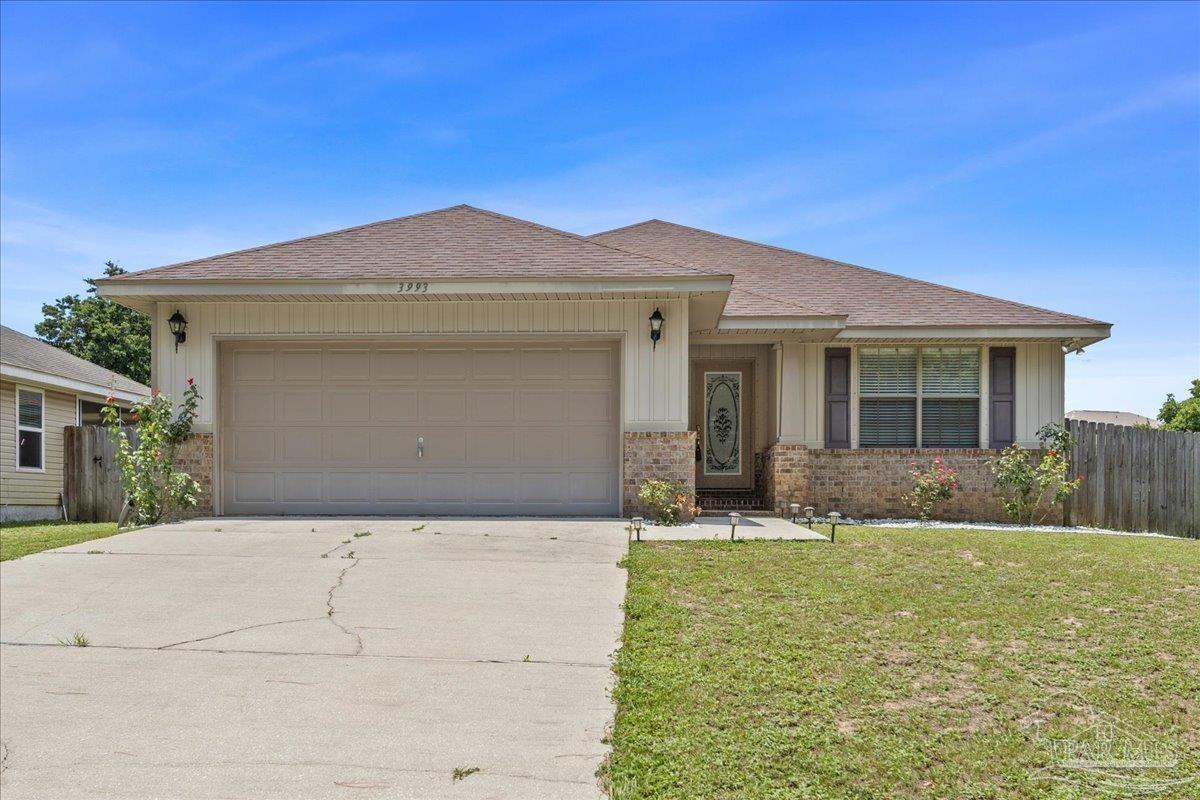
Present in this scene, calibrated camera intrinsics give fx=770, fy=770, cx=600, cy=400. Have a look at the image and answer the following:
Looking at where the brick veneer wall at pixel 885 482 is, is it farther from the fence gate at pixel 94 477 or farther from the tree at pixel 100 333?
the tree at pixel 100 333

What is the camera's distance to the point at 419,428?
405 inches

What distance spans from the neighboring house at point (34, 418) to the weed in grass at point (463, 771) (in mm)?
12827

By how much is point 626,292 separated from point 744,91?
14.5 feet

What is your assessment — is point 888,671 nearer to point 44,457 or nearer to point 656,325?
point 656,325

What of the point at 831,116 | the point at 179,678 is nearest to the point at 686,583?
the point at 179,678

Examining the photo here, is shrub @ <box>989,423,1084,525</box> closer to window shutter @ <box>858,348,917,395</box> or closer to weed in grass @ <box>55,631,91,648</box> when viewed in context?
window shutter @ <box>858,348,917,395</box>

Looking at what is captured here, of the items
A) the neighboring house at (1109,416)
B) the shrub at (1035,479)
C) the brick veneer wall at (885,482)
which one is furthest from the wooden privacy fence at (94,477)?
the neighboring house at (1109,416)

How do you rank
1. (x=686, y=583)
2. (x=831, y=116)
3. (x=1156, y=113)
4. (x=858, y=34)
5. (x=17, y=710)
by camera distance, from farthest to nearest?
(x=831, y=116), (x=1156, y=113), (x=858, y=34), (x=686, y=583), (x=17, y=710)

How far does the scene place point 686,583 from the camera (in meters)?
6.41

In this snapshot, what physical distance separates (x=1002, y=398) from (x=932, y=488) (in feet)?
6.24

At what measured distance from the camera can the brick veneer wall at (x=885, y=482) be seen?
11.7m

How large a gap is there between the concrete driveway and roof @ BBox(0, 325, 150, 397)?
8823mm

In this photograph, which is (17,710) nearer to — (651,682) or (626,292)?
(651,682)

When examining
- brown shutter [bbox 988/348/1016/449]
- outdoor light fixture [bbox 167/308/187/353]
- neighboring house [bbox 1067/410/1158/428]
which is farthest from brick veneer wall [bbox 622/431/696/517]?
neighboring house [bbox 1067/410/1158/428]
